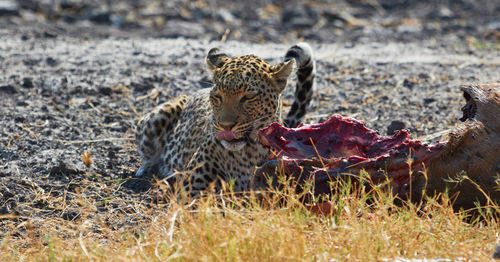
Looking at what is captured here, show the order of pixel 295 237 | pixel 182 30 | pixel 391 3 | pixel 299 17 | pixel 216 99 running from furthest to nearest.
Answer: pixel 391 3 < pixel 299 17 < pixel 182 30 < pixel 216 99 < pixel 295 237

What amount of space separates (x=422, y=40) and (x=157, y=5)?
571cm

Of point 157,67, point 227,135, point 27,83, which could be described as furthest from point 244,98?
point 157,67

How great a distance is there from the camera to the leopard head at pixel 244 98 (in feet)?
17.8

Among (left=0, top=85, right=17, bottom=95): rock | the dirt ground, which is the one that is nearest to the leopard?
the dirt ground

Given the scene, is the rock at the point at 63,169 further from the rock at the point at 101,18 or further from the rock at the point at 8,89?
the rock at the point at 101,18

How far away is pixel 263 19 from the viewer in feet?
47.1

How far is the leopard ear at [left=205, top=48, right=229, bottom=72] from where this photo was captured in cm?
589

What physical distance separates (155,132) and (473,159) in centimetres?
368

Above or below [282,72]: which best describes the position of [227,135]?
below

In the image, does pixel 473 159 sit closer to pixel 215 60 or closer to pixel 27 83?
pixel 215 60

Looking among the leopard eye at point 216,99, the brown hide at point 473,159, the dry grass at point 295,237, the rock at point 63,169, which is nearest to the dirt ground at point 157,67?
the rock at point 63,169

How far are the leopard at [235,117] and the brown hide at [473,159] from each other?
1486 millimetres

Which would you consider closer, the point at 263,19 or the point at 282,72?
the point at 282,72

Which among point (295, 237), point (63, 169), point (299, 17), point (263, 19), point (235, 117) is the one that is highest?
point (299, 17)
